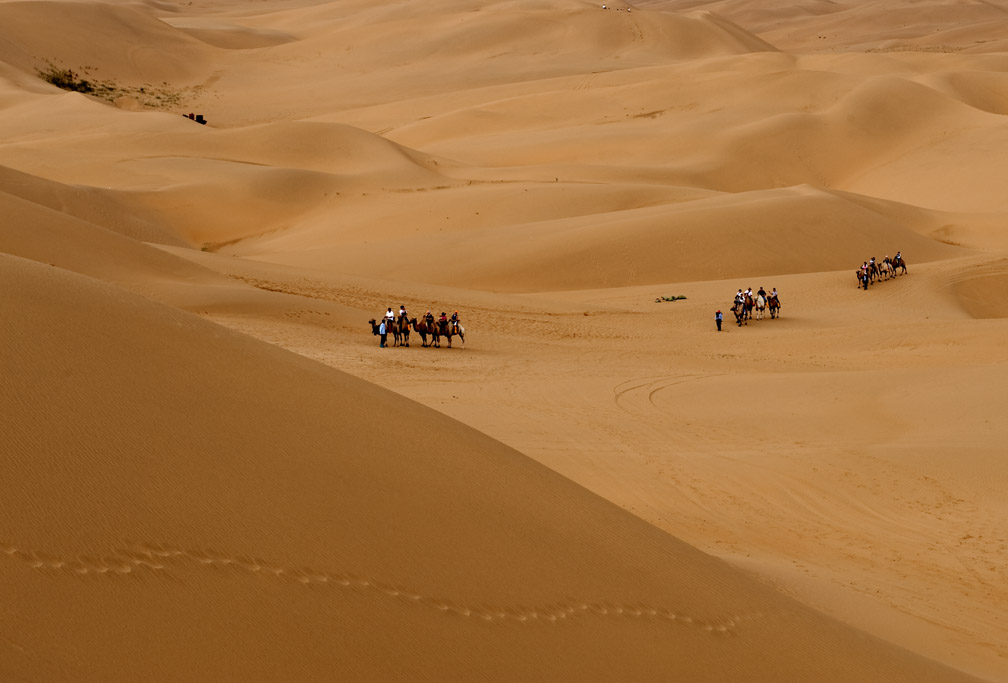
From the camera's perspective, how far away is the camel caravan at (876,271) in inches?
1137

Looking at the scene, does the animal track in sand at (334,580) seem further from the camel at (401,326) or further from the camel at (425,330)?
the camel at (425,330)

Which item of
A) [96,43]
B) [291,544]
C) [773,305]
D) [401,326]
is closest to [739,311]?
[773,305]

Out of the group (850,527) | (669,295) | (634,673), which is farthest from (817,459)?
(669,295)

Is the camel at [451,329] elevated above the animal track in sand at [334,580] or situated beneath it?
elevated above

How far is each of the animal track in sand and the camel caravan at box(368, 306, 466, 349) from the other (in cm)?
1423

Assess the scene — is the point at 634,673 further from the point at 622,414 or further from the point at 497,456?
the point at 622,414

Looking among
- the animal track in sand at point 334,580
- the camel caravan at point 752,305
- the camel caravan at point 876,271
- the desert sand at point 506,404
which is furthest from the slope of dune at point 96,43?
the animal track in sand at point 334,580

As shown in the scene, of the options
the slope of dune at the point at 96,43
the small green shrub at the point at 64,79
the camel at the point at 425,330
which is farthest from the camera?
the slope of dune at the point at 96,43

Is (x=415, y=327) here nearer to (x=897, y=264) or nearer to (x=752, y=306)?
(x=752, y=306)

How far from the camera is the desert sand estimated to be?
4449 mm

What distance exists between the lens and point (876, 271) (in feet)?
96.2

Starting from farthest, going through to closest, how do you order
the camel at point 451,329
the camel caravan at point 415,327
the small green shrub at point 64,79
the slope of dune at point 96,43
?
1. the slope of dune at point 96,43
2. the small green shrub at point 64,79
3. the camel at point 451,329
4. the camel caravan at point 415,327

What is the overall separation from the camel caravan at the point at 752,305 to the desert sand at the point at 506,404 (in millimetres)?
465

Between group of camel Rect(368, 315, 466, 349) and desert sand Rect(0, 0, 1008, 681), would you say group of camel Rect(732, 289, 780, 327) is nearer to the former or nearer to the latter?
desert sand Rect(0, 0, 1008, 681)
